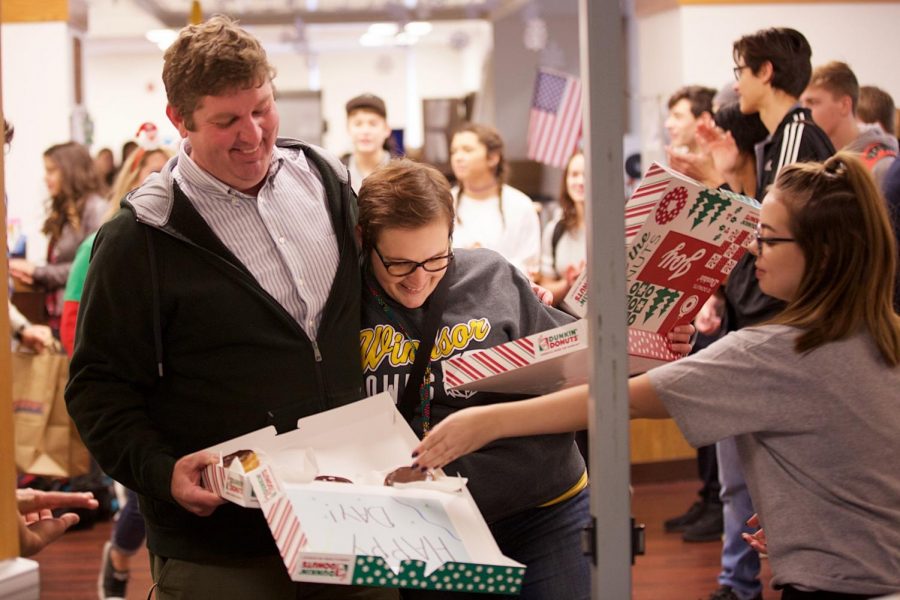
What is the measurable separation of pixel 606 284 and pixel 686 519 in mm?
3792

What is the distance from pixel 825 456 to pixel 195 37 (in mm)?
1243

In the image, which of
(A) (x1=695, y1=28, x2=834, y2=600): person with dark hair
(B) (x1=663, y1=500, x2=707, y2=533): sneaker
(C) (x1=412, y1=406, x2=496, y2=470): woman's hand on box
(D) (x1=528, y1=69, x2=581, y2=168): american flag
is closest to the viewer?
(C) (x1=412, y1=406, x2=496, y2=470): woman's hand on box

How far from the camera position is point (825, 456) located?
69.2 inches

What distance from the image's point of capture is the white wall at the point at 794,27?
26.1ft

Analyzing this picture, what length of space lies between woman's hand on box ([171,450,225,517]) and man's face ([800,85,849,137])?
3.02m

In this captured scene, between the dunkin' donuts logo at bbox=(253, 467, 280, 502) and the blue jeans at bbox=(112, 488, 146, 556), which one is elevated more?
the dunkin' donuts logo at bbox=(253, 467, 280, 502)

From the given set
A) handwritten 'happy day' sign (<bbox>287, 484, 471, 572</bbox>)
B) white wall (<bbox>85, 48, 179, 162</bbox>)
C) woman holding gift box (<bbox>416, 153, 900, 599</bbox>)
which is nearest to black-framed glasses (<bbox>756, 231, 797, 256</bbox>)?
woman holding gift box (<bbox>416, 153, 900, 599</bbox>)

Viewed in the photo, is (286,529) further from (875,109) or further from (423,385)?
(875,109)

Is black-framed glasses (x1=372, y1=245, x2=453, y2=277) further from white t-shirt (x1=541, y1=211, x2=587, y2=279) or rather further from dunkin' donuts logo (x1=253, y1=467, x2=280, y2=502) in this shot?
white t-shirt (x1=541, y1=211, x2=587, y2=279)

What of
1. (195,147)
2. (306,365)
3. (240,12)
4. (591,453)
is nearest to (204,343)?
(306,365)

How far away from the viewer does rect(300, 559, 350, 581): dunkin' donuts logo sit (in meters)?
1.44

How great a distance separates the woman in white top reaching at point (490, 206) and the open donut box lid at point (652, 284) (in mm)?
3139

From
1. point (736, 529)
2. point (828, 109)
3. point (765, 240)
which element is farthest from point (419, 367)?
point (828, 109)

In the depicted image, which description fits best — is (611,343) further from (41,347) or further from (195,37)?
(41,347)
